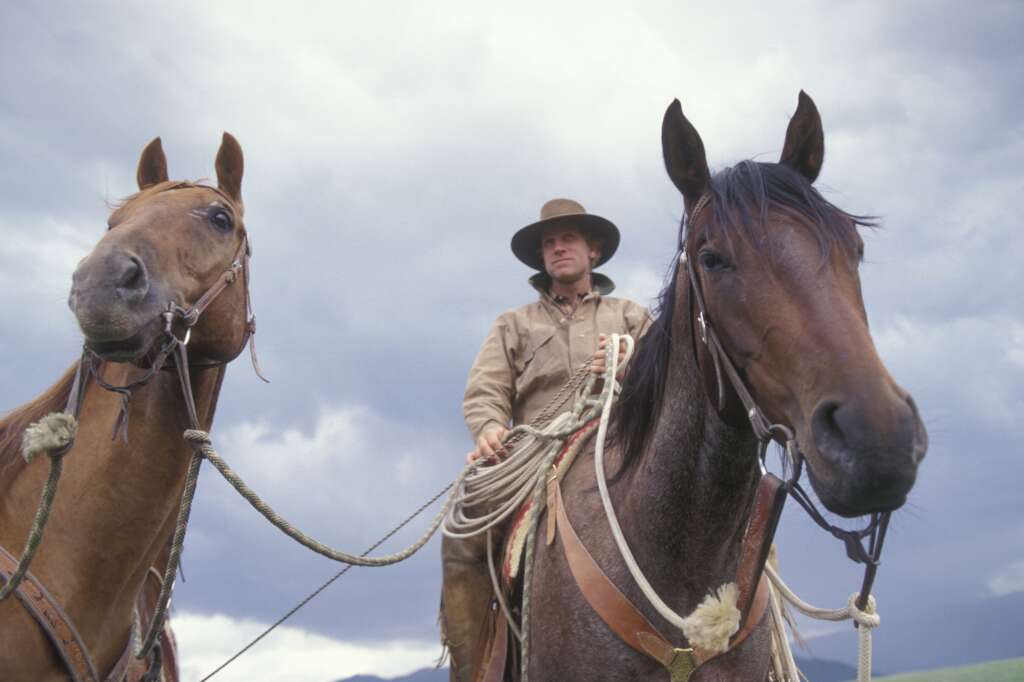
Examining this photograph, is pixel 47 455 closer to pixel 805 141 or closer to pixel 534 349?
pixel 534 349

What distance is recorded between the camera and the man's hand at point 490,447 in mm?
5340

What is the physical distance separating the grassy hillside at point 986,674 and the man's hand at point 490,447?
37.4 ft

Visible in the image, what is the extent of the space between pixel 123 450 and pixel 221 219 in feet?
4.04

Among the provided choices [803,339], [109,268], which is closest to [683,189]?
[803,339]

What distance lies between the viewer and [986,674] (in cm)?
1416

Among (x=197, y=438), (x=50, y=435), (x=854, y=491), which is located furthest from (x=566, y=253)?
(x=854, y=491)

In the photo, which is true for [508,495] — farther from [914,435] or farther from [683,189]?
[914,435]

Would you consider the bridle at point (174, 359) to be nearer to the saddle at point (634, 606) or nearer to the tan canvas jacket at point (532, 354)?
the saddle at point (634, 606)

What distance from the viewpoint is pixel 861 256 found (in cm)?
318

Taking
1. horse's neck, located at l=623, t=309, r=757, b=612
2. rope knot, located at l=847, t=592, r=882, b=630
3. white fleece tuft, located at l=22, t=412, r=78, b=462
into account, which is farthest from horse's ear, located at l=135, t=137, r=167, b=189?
rope knot, located at l=847, t=592, r=882, b=630

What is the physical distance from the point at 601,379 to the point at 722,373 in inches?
76.0

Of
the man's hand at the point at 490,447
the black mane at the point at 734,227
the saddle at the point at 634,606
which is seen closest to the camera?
the black mane at the point at 734,227

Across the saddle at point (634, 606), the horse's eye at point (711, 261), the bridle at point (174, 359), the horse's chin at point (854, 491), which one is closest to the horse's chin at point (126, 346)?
the bridle at point (174, 359)

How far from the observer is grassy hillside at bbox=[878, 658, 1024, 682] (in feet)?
43.6
